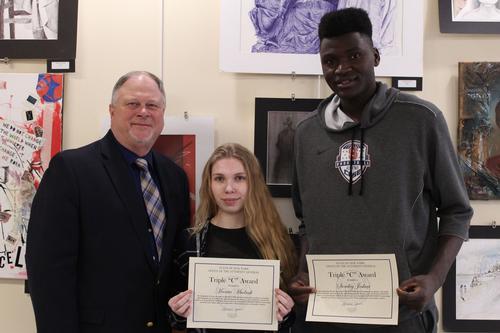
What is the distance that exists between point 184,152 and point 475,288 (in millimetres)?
1411

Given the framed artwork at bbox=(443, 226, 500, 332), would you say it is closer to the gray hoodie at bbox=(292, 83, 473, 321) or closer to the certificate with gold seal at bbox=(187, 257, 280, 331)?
the gray hoodie at bbox=(292, 83, 473, 321)

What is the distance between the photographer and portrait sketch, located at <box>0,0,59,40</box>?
1898 mm

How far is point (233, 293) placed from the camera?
4.68ft

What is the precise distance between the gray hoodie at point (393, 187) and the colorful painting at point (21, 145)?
125 centimetres

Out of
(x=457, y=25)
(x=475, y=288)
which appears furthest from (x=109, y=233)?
(x=457, y=25)

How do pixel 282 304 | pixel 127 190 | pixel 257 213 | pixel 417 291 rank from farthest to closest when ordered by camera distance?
pixel 257 213, pixel 127 190, pixel 282 304, pixel 417 291

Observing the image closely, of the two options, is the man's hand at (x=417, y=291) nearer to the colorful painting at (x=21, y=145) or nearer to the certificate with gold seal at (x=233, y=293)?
the certificate with gold seal at (x=233, y=293)

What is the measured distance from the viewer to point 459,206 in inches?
54.9

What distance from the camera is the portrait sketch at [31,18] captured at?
190 centimetres

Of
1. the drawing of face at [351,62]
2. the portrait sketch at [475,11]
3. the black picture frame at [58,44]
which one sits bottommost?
the drawing of face at [351,62]

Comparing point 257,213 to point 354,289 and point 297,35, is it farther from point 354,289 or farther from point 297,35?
point 297,35

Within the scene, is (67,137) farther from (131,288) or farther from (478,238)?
(478,238)

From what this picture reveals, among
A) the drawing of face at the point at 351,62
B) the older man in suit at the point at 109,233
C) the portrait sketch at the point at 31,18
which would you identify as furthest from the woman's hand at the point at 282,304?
the portrait sketch at the point at 31,18

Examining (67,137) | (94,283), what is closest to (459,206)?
(94,283)
